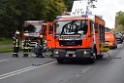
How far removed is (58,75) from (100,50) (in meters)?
8.92

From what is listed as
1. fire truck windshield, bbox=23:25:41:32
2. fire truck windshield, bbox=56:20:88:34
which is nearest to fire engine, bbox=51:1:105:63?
fire truck windshield, bbox=56:20:88:34

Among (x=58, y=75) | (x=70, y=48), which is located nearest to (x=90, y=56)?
(x=70, y=48)

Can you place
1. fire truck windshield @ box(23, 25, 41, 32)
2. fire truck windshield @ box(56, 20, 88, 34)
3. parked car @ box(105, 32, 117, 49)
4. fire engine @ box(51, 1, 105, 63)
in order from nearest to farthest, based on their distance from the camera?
1. fire engine @ box(51, 1, 105, 63)
2. fire truck windshield @ box(56, 20, 88, 34)
3. fire truck windshield @ box(23, 25, 41, 32)
4. parked car @ box(105, 32, 117, 49)

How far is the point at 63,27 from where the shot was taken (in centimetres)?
2050

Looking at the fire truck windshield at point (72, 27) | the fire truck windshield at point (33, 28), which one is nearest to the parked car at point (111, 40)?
the fire truck windshield at point (33, 28)

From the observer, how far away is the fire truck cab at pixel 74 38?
19953mm

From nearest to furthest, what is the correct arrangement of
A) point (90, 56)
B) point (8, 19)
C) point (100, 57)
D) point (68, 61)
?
point (90, 56)
point (68, 61)
point (100, 57)
point (8, 19)

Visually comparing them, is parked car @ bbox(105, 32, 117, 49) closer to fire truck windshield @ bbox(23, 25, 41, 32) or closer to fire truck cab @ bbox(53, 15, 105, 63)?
fire truck windshield @ bbox(23, 25, 41, 32)

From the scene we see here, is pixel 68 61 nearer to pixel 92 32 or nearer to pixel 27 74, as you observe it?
pixel 92 32

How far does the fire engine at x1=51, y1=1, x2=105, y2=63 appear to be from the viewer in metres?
20.0

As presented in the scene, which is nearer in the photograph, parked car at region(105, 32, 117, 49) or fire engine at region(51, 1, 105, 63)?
fire engine at region(51, 1, 105, 63)

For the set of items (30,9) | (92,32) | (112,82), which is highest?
(30,9)

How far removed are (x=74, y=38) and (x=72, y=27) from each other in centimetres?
71

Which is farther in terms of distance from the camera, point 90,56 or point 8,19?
point 8,19
